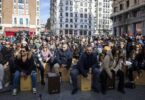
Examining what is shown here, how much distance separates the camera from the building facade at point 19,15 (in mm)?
68125

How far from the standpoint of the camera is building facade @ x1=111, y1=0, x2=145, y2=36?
49197 mm

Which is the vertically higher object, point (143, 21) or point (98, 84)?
point (143, 21)

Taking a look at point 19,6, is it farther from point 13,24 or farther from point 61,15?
point 61,15

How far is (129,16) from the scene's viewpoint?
55156 millimetres

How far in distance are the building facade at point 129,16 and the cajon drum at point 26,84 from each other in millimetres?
36711

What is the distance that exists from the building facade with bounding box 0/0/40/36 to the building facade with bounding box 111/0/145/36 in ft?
63.0

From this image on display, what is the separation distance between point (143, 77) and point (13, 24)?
60485 mm

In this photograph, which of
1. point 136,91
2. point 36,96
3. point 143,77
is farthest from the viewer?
point 143,77

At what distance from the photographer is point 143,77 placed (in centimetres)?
1116

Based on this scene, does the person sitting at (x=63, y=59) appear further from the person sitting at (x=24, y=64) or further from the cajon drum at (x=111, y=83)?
the cajon drum at (x=111, y=83)

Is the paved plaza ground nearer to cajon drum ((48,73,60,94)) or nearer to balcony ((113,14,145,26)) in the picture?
cajon drum ((48,73,60,94))

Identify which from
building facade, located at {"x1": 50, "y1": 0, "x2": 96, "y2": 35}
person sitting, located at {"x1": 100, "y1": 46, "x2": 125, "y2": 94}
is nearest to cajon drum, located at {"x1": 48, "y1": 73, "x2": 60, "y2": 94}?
person sitting, located at {"x1": 100, "y1": 46, "x2": 125, "y2": 94}

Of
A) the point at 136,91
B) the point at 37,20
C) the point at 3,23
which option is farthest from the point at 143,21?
the point at 136,91

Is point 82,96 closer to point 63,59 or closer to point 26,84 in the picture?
point 26,84
